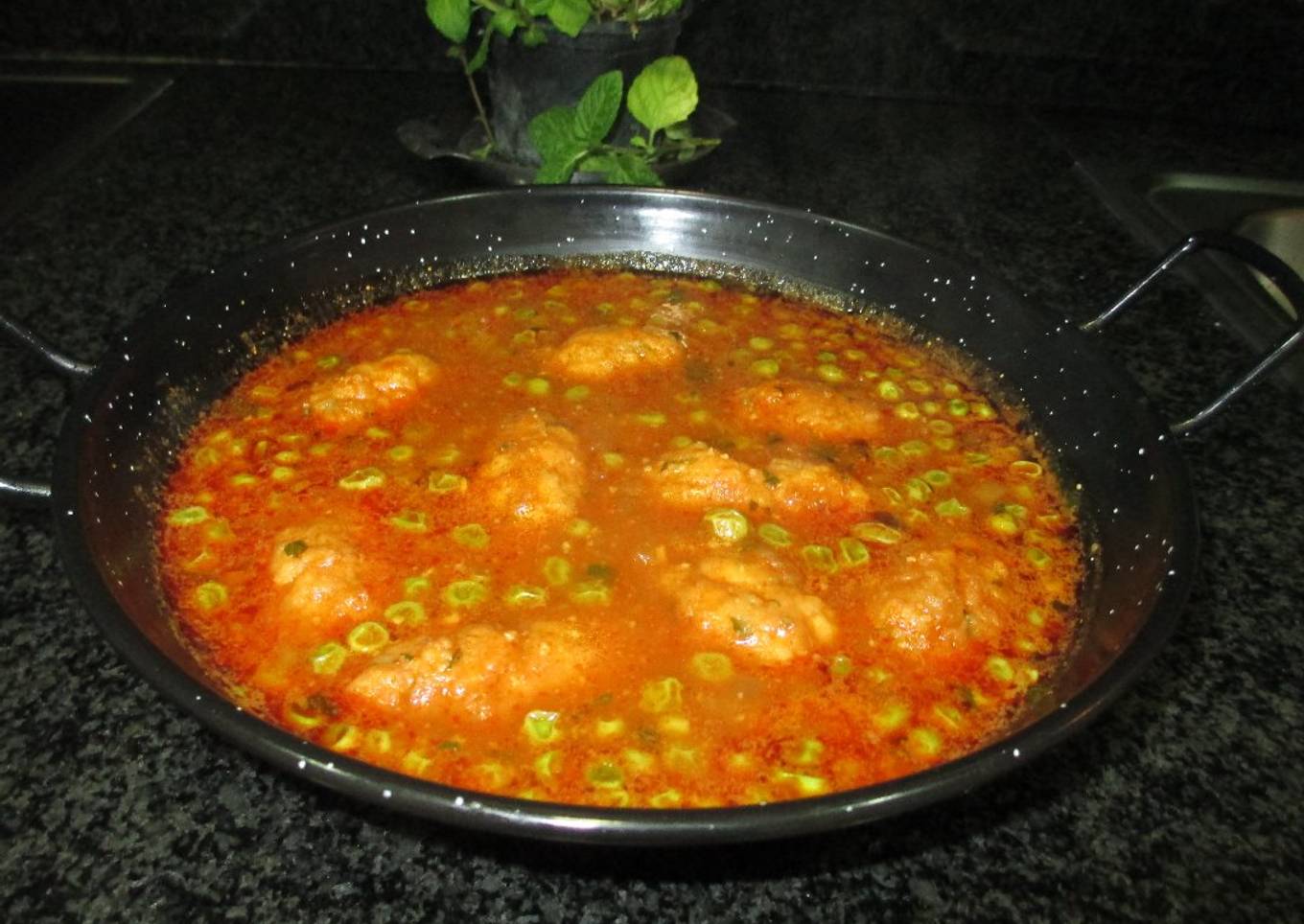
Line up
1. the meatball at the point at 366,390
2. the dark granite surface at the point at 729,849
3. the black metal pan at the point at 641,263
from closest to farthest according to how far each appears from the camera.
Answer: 1. the black metal pan at the point at 641,263
2. the dark granite surface at the point at 729,849
3. the meatball at the point at 366,390

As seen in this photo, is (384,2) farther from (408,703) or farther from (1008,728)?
(1008,728)

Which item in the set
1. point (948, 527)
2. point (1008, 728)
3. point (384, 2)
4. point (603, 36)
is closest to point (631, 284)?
point (603, 36)

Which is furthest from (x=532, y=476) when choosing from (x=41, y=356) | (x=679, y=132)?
(x=679, y=132)

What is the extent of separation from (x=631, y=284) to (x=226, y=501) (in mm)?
1126

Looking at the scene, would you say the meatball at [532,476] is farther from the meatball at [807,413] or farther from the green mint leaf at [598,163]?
the green mint leaf at [598,163]

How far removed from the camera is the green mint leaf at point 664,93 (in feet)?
8.83

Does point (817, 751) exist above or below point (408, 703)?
above

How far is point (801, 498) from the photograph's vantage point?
184cm

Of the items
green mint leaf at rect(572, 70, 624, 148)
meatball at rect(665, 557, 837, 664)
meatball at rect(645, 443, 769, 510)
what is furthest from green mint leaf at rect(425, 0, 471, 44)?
meatball at rect(665, 557, 837, 664)

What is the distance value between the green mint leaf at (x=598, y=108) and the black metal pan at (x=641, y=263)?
384 millimetres

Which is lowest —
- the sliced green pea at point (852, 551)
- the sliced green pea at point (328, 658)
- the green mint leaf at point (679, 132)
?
the sliced green pea at point (328, 658)

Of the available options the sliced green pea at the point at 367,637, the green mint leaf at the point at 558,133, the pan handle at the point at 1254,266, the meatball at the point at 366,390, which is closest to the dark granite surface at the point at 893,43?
the green mint leaf at the point at 558,133

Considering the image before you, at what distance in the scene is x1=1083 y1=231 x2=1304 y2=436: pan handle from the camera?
1.67 metres

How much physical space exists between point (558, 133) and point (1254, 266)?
1761 millimetres
